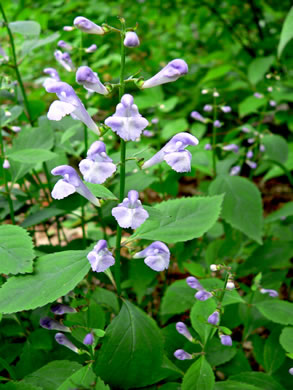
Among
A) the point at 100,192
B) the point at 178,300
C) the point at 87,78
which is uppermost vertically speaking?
the point at 87,78

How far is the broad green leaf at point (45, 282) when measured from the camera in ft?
4.51

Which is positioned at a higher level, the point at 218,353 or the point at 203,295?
the point at 203,295

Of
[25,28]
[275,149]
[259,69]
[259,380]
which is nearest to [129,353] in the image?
[259,380]

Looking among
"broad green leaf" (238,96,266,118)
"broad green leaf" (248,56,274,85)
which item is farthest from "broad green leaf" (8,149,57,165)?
"broad green leaf" (248,56,274,85)

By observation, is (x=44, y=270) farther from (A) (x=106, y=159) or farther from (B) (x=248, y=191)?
(B) (x=248, y=191)

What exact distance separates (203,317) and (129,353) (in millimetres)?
396

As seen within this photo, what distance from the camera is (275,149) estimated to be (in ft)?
9.25

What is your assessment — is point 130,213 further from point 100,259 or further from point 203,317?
point 203,317

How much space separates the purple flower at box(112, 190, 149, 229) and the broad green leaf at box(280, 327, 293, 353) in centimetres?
87

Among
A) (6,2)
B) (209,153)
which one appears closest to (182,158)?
(209,153)

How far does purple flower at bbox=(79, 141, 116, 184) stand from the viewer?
4.20 feet

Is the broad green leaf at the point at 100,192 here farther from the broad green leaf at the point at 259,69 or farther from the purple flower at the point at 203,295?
the broad green leaf at the point at 259,69

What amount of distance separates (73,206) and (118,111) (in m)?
1.21

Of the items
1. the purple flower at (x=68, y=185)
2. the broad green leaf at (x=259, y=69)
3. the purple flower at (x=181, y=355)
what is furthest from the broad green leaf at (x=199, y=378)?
the broad green leaf at (x=259, y=69)
